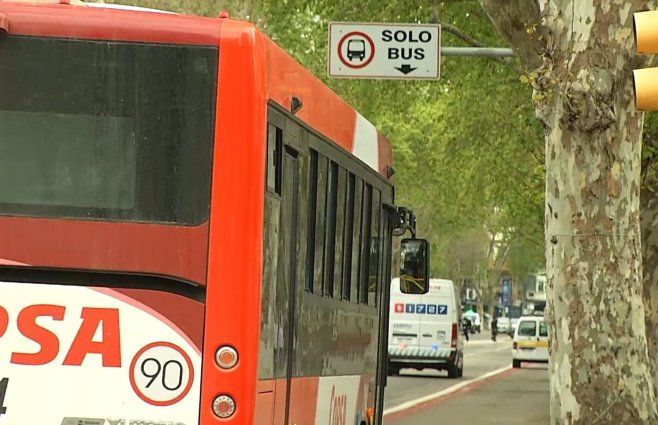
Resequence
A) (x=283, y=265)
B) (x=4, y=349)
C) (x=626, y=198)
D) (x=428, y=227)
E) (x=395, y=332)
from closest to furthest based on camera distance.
Answer: (x=4, y=349), (x=283, y=265), (x=626, y=198), (x=395, y=332), (x=428, y=227)

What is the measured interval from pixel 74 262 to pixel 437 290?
3740cm

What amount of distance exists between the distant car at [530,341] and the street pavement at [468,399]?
2190mm

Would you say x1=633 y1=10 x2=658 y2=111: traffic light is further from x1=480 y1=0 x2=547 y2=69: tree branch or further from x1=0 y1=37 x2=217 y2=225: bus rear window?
x1=480 y1=0 x2=547 y2=69: tree branch

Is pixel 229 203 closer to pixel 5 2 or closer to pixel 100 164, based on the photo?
pixel 100 164

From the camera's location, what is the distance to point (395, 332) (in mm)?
43688

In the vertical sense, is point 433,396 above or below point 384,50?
below

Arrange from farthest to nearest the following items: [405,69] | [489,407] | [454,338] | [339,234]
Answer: [454,338]
[489,407]
[405,69]
[339,234]

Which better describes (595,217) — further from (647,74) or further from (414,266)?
(647,74)

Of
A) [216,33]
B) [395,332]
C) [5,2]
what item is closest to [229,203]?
[216,33]

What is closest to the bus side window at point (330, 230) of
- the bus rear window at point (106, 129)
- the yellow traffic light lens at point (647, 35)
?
the bus rear window at point (106, 129)

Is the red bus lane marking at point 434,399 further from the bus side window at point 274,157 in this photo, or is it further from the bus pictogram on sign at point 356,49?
the bus side window at point 274,157

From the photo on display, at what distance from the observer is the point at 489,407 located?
30422 mm

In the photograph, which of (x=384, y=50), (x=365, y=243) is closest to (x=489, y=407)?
(x=384, y=50)

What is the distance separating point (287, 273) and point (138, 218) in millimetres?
1048
